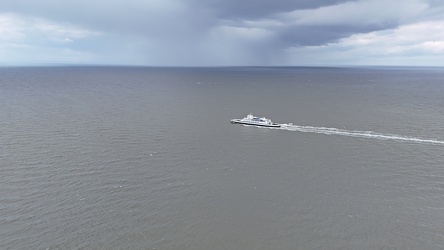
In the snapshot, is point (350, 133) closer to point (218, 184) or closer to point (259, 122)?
point (259, 122)

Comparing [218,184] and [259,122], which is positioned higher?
[259,122]

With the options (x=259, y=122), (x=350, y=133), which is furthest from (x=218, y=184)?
(x=350, y=133)

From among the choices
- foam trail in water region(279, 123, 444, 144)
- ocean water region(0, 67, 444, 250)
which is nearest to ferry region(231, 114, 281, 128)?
ocean water region(0, 67, 444, 250)

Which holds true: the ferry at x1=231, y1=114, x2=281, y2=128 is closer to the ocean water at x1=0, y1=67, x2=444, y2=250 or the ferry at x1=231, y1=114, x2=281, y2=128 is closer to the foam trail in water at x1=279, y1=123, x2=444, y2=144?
the ocean water at x1=0, y1=67, x2=444, y2=250

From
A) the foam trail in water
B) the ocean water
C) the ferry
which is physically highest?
the ferry

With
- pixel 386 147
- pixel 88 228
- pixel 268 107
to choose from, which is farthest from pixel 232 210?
pixel 268 107

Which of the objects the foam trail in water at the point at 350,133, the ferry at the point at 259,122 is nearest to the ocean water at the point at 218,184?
the foam trail in water at the point at 350,133

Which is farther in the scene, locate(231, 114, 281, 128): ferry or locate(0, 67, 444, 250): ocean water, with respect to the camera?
locate(231, 114, 281, 128): ferry

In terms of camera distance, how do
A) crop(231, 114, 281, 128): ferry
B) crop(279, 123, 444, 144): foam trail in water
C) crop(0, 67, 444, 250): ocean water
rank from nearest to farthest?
1. crop(0, 67, 444, 250): ocean water
2. crop(279, 123, 444, 144): foam trail in water
3. crop(231, 114, 281, 128): ferry

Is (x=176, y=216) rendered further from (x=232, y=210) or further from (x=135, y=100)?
(x=135, y=100)
